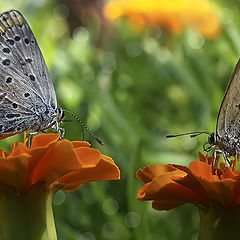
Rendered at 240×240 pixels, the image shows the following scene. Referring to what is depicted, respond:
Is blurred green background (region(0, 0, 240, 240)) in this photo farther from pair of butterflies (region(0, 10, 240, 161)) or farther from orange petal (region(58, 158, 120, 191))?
orange petal (region(58, 158, 120, 191))

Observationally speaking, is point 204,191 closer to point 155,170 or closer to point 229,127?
point 155,170

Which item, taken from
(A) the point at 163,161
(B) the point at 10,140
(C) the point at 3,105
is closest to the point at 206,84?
(A) the point at 163,161

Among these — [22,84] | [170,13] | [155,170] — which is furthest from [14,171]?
[170,13]

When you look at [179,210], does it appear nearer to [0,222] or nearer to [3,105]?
[3,105]

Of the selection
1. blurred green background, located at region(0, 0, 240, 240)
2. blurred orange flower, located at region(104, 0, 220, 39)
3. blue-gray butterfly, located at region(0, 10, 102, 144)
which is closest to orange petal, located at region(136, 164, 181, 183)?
blue-gray butterfly, located at region(0, 10, 102, 144)

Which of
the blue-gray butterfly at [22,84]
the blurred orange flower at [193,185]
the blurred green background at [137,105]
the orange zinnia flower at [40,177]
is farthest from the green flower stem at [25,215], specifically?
the blurred green background at [137,105]
